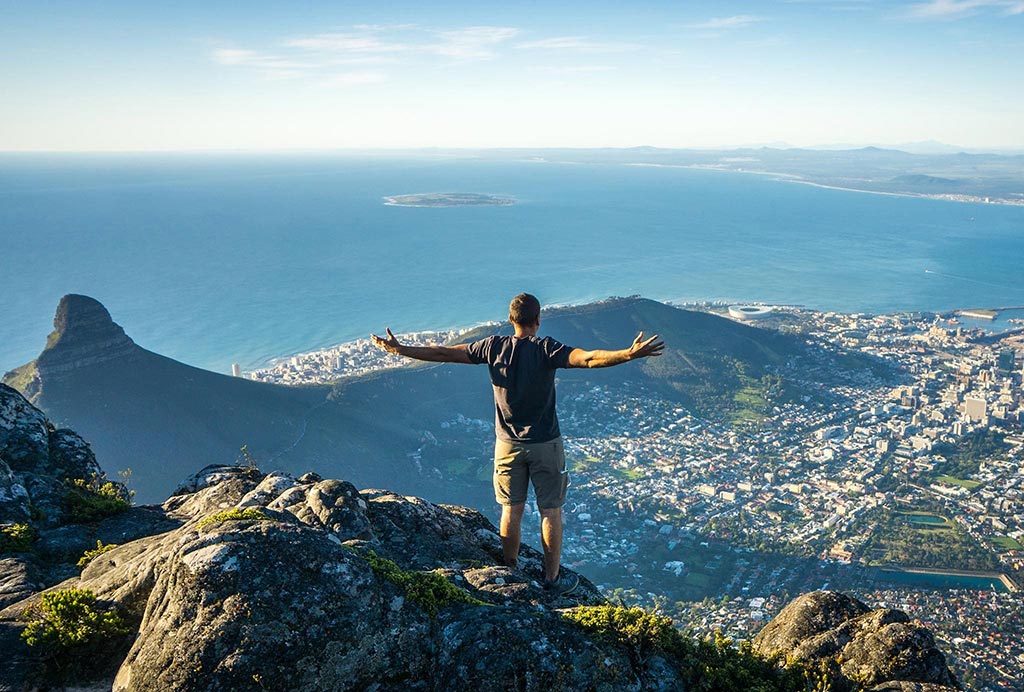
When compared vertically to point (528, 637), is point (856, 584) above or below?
below

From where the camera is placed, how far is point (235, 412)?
4728 centimetres

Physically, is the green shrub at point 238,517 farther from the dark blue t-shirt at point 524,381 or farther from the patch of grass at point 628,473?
the patch of grass at point 628,473

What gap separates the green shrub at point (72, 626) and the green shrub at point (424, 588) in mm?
1883

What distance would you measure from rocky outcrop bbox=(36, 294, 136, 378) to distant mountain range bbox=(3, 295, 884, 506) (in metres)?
0.07

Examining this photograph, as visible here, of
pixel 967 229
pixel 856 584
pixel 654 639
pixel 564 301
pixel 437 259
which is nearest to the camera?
pixel 654 639

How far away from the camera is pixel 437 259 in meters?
148

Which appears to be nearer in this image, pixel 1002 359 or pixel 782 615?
pixel 782 615

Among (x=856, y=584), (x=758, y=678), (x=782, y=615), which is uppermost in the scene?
(x=758, y=678)

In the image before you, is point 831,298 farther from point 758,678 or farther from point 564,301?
point 758,678

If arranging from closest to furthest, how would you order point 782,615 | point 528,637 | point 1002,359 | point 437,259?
1. point 528,637
2. point 782,615
3. point 1002,359
4. point 437,259

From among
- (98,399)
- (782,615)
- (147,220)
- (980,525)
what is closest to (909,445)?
(980,525)

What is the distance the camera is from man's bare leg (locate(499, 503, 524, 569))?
6.95 m

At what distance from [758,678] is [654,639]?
1.02 meters

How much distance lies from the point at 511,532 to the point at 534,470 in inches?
34.5
